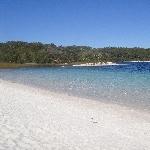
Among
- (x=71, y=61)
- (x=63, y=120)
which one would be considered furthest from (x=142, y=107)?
(x=71, y=61)

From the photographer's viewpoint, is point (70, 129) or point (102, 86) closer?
point (70, 129)

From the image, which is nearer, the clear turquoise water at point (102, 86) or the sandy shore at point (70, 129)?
the sandy shore at point (70, 129)

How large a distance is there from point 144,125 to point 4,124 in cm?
547

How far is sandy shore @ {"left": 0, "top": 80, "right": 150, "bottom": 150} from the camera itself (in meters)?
9.40

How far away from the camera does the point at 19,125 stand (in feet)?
36.8

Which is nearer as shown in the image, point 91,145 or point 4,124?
point 91,145

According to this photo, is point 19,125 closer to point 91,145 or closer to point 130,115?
point 91,145

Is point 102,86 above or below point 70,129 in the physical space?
below

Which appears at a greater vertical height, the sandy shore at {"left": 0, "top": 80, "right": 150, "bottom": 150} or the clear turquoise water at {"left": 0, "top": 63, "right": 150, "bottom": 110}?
the sandy shore at {"left": 0, "top": 80, "right": 150, "bottom": 150}

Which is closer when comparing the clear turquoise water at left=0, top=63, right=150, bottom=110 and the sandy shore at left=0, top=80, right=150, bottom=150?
the sandy shore at left=0, top=80, right=150, bottom=150

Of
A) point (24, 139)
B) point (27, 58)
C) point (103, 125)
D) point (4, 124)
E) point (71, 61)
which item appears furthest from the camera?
point (71, 61)

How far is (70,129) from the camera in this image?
11547mm

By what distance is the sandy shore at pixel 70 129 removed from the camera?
9398 millimetres

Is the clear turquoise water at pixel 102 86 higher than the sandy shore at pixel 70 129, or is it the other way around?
the sandy shore at pixel 70 129
